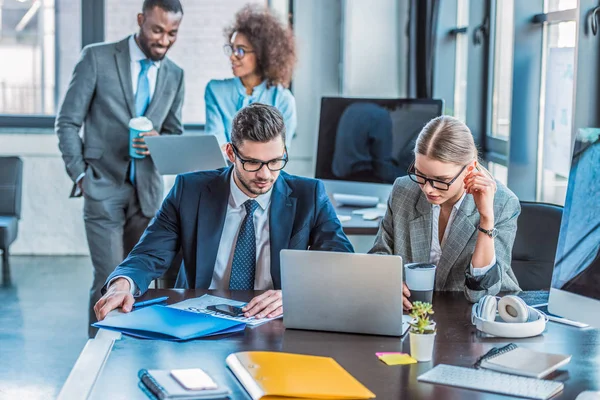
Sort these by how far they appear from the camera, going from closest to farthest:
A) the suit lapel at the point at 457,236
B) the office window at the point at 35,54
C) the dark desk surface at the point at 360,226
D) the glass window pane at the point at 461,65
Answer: the suit lapel at the point at 457,236
the dark desk surface at the point at 360,226
the glass window pane at the point at 461,65
the office window at the point at 35,54

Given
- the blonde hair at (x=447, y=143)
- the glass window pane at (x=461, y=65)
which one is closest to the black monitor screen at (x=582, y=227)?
the blonde hair at (x=447, y=143)

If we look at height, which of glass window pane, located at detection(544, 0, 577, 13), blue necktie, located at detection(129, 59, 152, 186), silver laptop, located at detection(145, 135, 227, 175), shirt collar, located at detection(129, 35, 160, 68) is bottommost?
silver laptop, located at detection(145, 135, 227, 175)

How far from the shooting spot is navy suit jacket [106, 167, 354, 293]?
285 cm

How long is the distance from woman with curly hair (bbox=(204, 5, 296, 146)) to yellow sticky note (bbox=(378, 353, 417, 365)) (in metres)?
2.71

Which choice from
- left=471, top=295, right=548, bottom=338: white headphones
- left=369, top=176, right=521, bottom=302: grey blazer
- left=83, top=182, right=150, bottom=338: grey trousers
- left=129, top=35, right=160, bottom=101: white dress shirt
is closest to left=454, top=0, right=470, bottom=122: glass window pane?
left=129, top=35, right=160, bottom=101: white dress shirt

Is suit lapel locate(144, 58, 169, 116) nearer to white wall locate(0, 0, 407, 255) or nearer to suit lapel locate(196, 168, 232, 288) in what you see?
suit lapel locate(196, 168, 232, 288)

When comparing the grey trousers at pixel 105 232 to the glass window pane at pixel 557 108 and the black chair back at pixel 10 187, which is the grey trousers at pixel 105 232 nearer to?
the glass window pane at pixel 557 108

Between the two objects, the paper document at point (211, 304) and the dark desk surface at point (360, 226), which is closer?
the paper document at point (211, 304)

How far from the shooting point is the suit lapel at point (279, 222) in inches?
113

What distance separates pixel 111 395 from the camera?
69.4 inches

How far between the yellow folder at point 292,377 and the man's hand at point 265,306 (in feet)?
1.15

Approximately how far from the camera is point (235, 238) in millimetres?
2887

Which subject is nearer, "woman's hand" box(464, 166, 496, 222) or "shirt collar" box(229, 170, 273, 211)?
"woman's hand" box(464, 166, 496, 222)

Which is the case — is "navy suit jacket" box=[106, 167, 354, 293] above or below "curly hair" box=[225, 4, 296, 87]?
below
